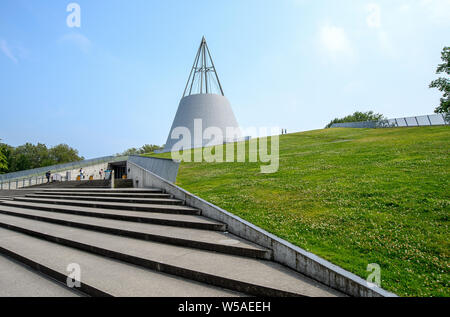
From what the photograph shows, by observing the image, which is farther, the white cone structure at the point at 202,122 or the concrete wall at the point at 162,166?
the white cone structure at the point at 202,122

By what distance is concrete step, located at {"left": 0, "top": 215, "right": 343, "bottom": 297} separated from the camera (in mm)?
3039

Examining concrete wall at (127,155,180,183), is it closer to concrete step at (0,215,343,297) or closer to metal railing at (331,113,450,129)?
concrete step at (0,215,343,297)

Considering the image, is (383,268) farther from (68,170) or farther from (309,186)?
→ (68,170)

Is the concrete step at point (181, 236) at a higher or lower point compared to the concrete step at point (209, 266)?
higher

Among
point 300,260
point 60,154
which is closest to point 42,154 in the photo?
point 60,154

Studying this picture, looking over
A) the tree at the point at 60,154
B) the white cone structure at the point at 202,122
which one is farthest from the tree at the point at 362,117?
the tree at the point at 60,154

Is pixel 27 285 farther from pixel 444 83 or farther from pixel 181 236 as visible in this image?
pixel 444 83

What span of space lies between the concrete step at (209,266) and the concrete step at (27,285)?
3.00ft

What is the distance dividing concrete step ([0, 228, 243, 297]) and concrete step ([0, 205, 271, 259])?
907 millimetres

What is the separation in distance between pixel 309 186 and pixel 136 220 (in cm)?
474

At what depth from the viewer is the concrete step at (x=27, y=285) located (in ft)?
11.0

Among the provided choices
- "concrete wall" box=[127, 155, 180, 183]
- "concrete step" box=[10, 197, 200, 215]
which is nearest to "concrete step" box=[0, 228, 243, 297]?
"concrete step" box=[10, 197, 200, 215]

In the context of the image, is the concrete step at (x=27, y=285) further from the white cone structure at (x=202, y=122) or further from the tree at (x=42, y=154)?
the tree at (x=42, y=154)
